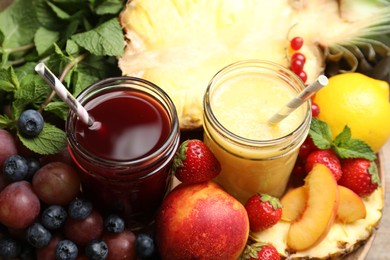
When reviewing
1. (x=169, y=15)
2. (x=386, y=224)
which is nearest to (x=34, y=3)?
(x=169, y=15)

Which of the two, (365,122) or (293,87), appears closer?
(293,87)

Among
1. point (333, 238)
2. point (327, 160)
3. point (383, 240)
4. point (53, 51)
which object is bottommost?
point (383, 240)

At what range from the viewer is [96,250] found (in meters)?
1.22

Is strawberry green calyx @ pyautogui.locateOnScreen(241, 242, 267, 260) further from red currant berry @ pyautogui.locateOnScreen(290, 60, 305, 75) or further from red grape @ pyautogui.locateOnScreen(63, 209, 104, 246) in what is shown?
red currant berry @ pyautogui.locateOnScreen(290, 60, 305, 75)

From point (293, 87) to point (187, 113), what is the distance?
283 mm

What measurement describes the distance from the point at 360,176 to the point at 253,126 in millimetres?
321

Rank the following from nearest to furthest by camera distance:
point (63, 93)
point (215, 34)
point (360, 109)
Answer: point (63, 93) < point (360, 109) < point (215, 34)

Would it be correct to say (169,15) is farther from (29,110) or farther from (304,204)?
(304,204)

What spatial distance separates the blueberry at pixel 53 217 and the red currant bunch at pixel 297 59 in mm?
706

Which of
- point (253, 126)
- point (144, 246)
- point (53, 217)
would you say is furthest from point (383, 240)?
point (53, 217)

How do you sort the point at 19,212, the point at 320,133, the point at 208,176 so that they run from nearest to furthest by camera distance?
the point at 19,212, the point at 208,176, the point at 320,133

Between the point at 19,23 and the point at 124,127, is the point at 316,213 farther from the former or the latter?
the point at 19,23

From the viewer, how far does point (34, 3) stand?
1.58 m

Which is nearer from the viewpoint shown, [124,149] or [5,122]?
[124,149]
